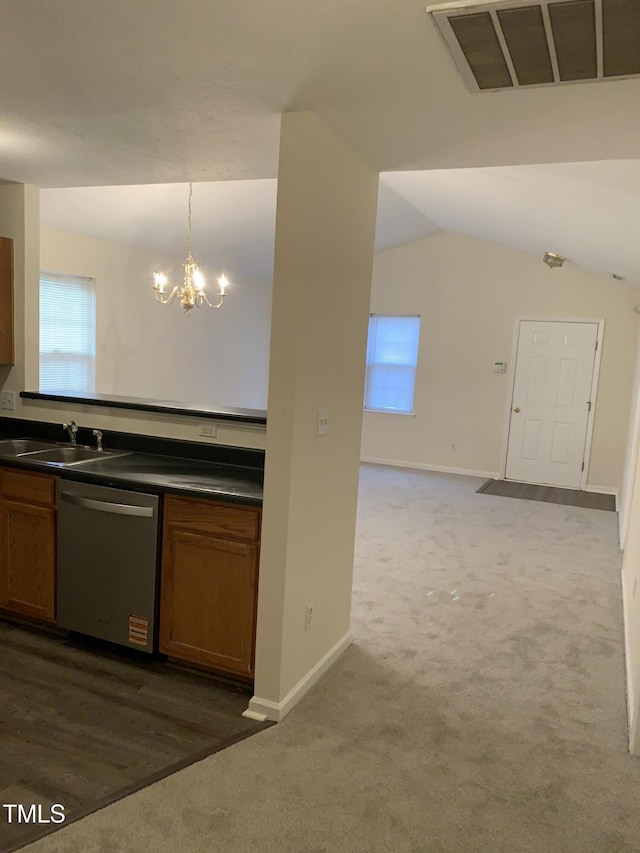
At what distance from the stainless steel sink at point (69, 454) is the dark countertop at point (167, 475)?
0.08m

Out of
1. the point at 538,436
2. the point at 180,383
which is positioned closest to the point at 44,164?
the point at 180,383

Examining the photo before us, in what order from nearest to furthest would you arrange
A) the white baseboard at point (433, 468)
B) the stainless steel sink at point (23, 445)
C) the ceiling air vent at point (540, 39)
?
1. the ceiling air vent at point (540, 39)
2. the stainless steel sink at point (23, 445)
3. the white baseboard at point (433, 468)

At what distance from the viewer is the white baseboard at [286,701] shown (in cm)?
244

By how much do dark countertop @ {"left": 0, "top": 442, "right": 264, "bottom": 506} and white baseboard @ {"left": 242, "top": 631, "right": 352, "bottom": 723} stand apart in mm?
790

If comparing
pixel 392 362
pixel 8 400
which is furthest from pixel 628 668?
pixel 392 362

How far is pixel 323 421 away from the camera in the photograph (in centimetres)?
255

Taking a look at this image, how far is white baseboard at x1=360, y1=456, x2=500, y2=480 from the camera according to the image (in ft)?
25.0

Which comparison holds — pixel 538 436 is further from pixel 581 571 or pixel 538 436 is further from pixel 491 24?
pixel 491 24

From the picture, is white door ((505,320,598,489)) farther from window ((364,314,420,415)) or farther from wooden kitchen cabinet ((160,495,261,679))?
wooden kitchen cabinet ((160,495,261,679))

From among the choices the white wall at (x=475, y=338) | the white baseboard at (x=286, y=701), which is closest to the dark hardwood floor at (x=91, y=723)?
the white baseboard at (x=286, y=701)

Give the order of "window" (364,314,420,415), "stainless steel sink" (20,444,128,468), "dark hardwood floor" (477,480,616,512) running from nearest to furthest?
"stainless steel sink" (20,444,128,468) → "dark hardwood floor" (477,480,616,512) → "window" (364,314,420,415)

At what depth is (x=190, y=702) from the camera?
99.8 inches

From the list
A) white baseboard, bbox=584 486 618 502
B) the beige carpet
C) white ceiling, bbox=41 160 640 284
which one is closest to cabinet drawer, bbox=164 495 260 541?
the beige carpet

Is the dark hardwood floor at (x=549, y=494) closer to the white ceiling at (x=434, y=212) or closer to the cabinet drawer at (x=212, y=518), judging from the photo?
the white ceiling at (x=434, y=212)
